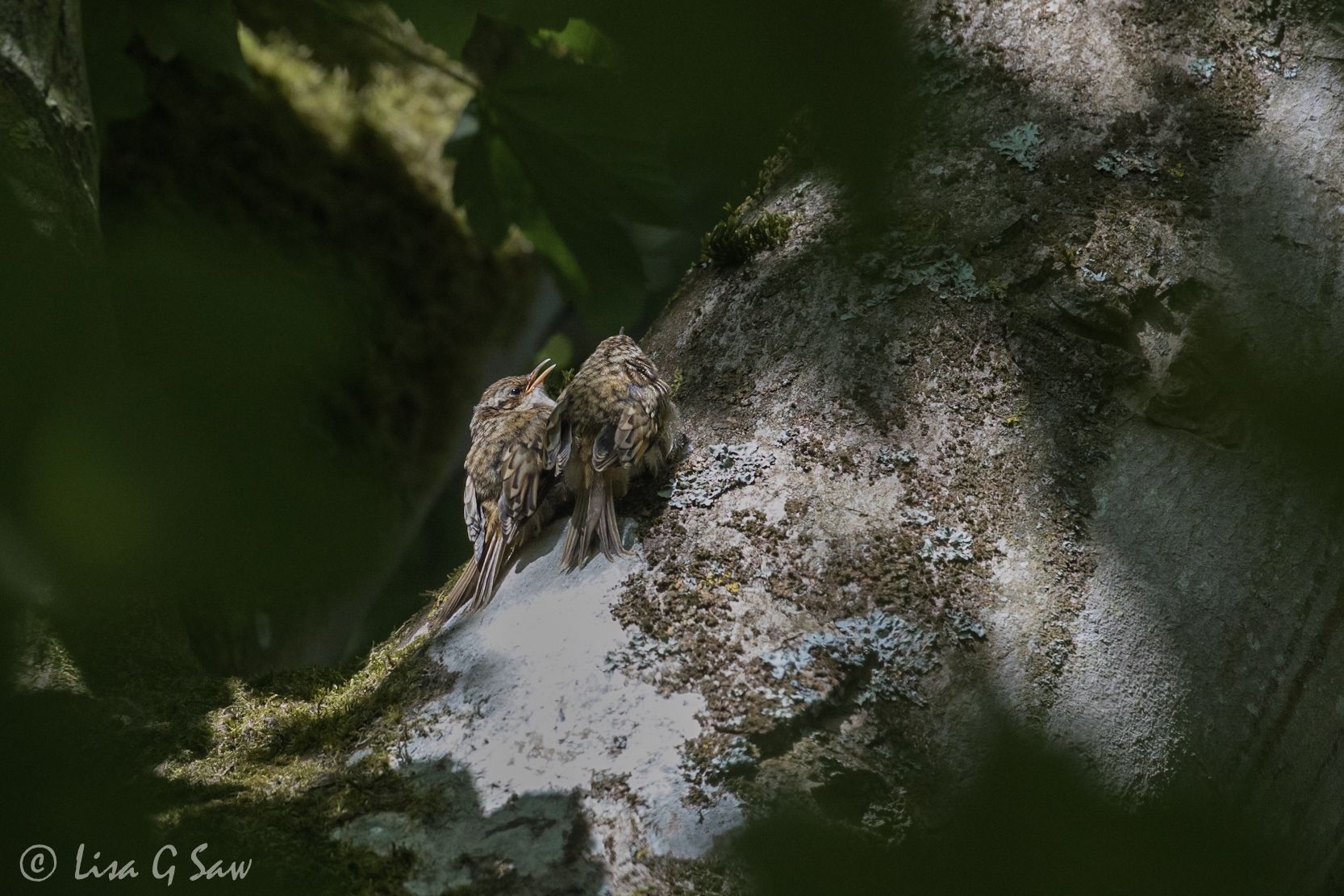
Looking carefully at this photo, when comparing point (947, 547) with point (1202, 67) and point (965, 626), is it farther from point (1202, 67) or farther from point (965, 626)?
point (1202, 67)

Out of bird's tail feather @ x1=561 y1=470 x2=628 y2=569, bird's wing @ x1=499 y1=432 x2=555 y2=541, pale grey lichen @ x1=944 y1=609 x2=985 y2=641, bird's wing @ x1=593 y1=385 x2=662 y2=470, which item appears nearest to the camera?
pale grey lichen @ x1=944 y1=609 x2=985 y2=641

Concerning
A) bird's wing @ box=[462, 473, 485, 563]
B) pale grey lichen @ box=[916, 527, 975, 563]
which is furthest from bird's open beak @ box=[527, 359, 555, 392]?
pale grey lichen @ box=[916, 527, 975, 563]

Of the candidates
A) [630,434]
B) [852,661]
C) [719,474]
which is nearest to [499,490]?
[630,434]

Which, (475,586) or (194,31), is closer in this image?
(475,586)

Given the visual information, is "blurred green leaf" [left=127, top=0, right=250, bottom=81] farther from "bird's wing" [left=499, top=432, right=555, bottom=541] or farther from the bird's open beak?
the bird's open beak

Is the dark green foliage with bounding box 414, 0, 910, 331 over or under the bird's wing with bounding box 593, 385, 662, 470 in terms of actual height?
over

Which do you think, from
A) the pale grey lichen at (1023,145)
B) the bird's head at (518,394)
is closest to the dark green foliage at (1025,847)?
the pale grey lichen at (1023,145)

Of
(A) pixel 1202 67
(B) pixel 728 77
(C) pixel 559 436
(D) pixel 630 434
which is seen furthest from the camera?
(C) pixel 559 436
